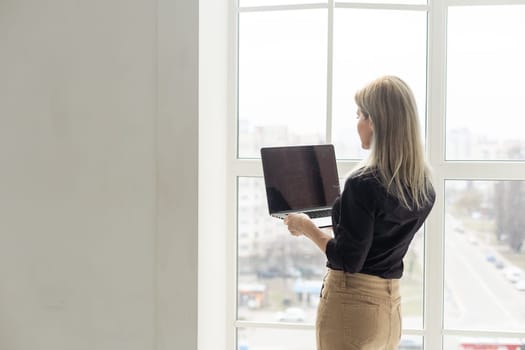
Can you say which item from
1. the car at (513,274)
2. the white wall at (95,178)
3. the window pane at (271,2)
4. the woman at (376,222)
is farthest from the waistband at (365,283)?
the window pane at (271,2)

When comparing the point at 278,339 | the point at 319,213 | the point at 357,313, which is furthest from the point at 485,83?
the point at 278,339

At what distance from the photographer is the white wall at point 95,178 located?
181 cm

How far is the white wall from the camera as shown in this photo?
5.94 ft

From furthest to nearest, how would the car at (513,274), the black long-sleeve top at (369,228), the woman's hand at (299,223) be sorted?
the car at (513,274) → the woman's hand at (299,223) → the black long-sleeve top at (369,228)

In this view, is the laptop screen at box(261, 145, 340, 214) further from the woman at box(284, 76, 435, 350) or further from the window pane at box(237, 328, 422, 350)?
the window pane at box(237, 328, 422, 350)

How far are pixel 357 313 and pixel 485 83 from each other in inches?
43.3

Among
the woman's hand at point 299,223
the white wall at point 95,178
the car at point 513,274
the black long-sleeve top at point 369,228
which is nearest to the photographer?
the black long-sleeve top at point 369,228

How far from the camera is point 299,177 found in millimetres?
1791

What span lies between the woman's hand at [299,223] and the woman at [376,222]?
0.07 meters

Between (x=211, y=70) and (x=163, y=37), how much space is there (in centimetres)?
22

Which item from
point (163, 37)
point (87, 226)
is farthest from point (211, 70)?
point (87, 226)

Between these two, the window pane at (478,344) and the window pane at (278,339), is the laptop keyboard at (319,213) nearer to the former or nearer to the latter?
the window pane at (278,339)

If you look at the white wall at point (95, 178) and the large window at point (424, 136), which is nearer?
the white wall at point (95, 178)

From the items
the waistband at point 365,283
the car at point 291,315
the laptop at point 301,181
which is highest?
the laptop at point 301,181
